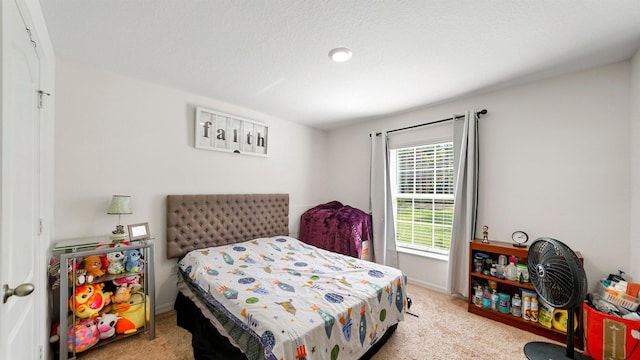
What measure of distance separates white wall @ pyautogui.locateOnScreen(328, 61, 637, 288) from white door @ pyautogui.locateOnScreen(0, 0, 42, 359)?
3.58m

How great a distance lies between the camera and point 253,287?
1.91 metres

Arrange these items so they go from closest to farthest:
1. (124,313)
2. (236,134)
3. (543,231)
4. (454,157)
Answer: (124,313) → (543,231) → (454,157) → (236,134)

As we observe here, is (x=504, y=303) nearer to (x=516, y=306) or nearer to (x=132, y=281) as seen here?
(x=516, y=306)

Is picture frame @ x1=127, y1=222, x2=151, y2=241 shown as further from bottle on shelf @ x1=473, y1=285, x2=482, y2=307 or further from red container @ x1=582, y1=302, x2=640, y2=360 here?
red container @ x1=582, y1=302, x2=640, y2=360

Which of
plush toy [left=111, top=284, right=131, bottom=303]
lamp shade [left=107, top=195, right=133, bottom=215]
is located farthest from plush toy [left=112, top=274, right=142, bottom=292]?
lamp shade [left=107, top=195, right=133, bottom=215]

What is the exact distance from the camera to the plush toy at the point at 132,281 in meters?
2.11

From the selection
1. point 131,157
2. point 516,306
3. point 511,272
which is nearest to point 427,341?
point 516,306

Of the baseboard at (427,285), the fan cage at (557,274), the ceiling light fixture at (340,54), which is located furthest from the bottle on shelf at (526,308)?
the ceiling light fixture at (340,54)

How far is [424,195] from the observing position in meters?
3.38

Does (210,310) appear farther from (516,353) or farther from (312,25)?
(516,353)

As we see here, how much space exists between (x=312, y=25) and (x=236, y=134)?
6.39ft

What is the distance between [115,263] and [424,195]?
11.5 feet

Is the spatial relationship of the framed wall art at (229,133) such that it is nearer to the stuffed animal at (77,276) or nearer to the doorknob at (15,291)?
the stuffed animal at (77,276)

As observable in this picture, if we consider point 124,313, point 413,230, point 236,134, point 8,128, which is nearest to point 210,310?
point 124,313
